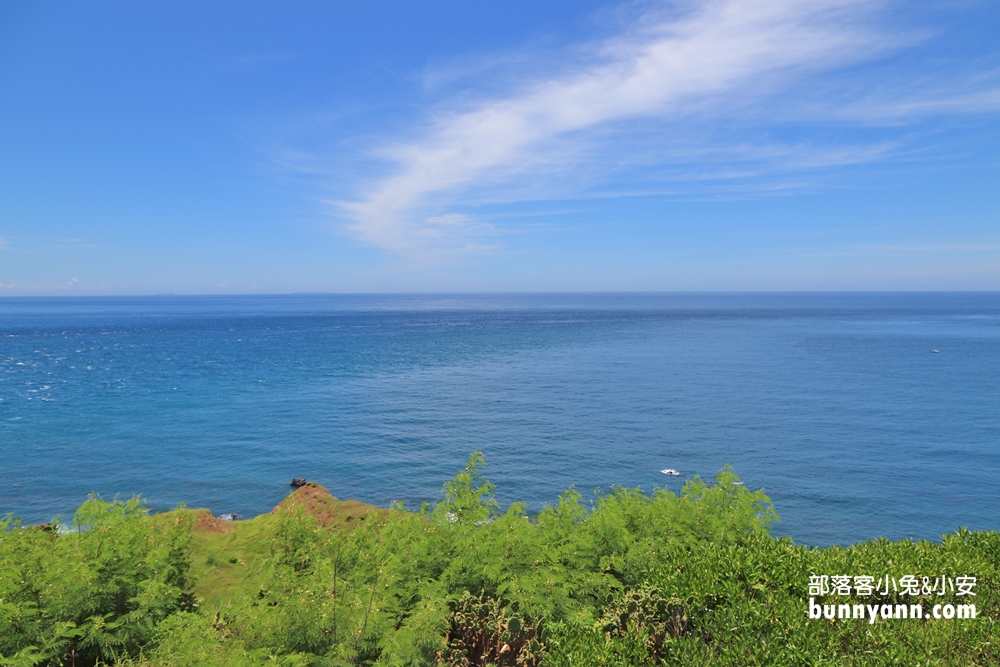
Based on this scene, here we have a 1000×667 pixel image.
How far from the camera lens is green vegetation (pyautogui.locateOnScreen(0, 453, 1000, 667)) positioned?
31.0ft

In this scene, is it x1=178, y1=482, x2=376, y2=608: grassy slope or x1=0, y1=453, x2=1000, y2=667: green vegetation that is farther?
x1=178, y1=482, x2=376, y2=608: grassy slope

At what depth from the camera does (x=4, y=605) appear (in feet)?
34.0

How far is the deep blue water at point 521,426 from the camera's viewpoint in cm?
4231

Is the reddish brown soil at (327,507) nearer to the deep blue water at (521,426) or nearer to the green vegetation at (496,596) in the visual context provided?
the deep blue water at (521,426)

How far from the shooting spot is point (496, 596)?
12.2 metres

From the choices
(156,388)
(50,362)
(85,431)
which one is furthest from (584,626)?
(50,362)

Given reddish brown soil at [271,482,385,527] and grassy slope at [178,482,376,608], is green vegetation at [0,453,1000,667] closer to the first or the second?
grassy slope at [178,482,376,608]

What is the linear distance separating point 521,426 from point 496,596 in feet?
157

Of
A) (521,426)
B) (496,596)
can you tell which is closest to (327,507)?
(496,596)

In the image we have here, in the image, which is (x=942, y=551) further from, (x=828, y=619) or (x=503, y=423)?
(x=503, y=423)

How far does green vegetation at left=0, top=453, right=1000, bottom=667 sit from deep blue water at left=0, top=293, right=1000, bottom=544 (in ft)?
86.5

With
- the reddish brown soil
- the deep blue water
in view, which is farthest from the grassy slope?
the deep blue water

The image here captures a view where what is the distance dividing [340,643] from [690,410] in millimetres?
61584

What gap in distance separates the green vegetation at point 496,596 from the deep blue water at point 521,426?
86.5ft
